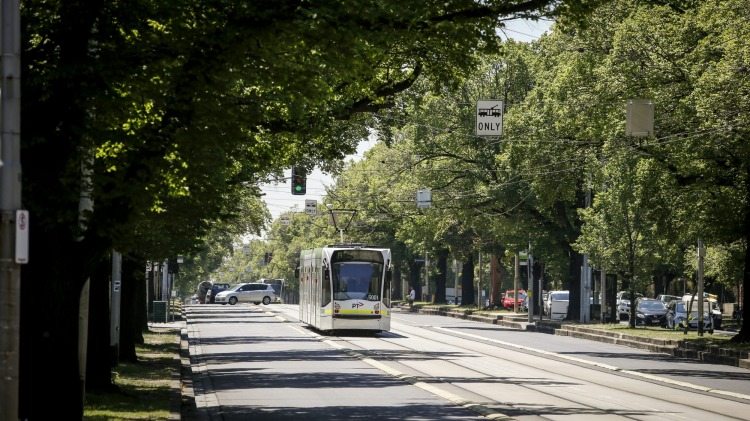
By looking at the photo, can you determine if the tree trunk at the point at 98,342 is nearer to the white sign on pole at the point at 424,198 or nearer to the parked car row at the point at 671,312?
the parked car row at the point at 671,312

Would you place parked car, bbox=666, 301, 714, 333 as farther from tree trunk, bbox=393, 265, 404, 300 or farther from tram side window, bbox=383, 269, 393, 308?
tree trunk, bbox=393, 265, 404, 300

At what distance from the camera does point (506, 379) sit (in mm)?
28047

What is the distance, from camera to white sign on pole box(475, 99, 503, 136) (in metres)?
47.6

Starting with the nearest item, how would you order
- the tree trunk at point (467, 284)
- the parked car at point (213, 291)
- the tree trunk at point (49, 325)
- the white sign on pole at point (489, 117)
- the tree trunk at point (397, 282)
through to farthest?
the tree trunk at point (49, 325)
the white sign on pole at point (489, 117)
the tree trunk at point (467, 284)
the tree trunk at point (397, 282)
the parked car at point (213, 291)

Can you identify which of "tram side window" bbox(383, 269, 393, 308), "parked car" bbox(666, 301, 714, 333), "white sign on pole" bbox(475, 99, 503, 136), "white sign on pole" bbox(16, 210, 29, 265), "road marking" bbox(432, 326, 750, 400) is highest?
"white sign on pole" bbox(475, 99, 503, 136)

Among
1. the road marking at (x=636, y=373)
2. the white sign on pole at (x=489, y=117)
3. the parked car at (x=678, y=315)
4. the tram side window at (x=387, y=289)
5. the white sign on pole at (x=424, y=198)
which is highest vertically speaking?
the white sign on pole at (x=489, y=117)

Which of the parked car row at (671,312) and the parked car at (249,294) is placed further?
the parked car at (249,294)

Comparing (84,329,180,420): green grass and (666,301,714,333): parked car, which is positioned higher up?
(666,301,714,333): parked car

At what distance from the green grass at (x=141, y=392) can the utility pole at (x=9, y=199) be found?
6668mm

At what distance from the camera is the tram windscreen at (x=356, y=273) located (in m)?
48.1

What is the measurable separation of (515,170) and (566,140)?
9.08 meters

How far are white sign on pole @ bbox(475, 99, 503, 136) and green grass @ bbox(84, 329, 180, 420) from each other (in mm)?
14807

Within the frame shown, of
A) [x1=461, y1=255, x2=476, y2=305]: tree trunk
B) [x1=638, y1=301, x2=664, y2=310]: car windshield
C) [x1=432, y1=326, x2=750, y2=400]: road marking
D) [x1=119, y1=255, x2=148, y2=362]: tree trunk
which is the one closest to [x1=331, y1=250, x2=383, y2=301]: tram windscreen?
[x1=432, y1=326, x2=750, y2=400]: road marking

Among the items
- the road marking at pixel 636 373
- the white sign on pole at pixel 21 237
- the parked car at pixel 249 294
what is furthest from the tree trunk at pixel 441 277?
the white sign on pole at pixel 21 237
